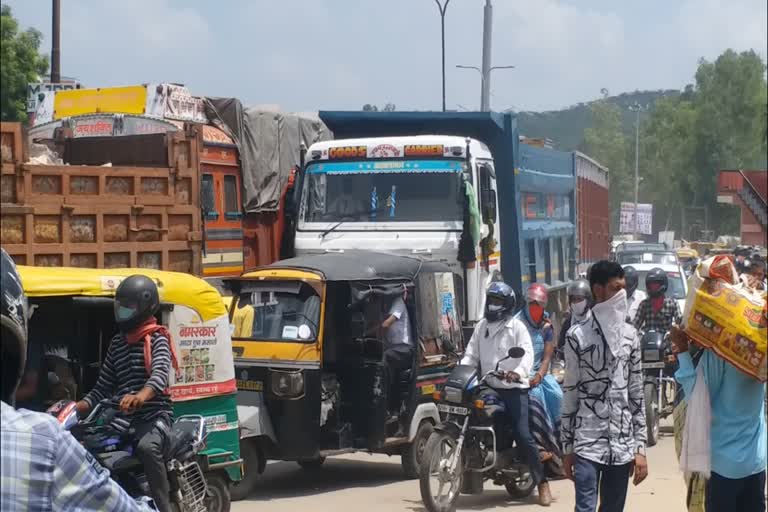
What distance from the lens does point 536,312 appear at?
1094 centimetres

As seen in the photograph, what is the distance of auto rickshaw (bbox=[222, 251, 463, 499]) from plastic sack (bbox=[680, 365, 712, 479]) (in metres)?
4.60

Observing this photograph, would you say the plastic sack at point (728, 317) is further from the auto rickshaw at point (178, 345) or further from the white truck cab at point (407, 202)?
the white truck cab at point (407, 202)

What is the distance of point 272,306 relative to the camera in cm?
1020

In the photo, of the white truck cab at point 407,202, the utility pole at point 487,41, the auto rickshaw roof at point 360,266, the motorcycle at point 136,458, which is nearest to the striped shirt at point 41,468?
the motorcycle at point 136,458

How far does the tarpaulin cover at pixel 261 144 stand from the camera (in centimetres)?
1515

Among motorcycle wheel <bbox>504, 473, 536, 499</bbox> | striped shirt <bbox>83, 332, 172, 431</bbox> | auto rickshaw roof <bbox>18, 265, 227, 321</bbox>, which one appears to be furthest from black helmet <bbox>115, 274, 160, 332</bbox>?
motorcycle wheel <bbox>504, 473, 536, 499</bbox>

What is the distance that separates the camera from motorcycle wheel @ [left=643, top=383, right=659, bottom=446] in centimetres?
1247

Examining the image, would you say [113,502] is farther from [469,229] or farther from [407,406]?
[469,229]

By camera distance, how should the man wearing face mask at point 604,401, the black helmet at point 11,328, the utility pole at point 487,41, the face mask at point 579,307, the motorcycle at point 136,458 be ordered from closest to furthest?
the black helmet at point 11,328 < the man wearing face mask at point 604,401 < the motorcycle at point 136,458 < the face mask at point 579,307 < the utility pole at point 487,41

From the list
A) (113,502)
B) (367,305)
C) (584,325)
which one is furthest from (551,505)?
(113,502)

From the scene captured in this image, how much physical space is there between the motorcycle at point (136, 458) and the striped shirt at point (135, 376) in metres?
0.07

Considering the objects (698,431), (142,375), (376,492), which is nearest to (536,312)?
(376,492)

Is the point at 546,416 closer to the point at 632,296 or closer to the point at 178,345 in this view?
the point at 178,345

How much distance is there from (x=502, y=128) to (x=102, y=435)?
9182 millimetres
